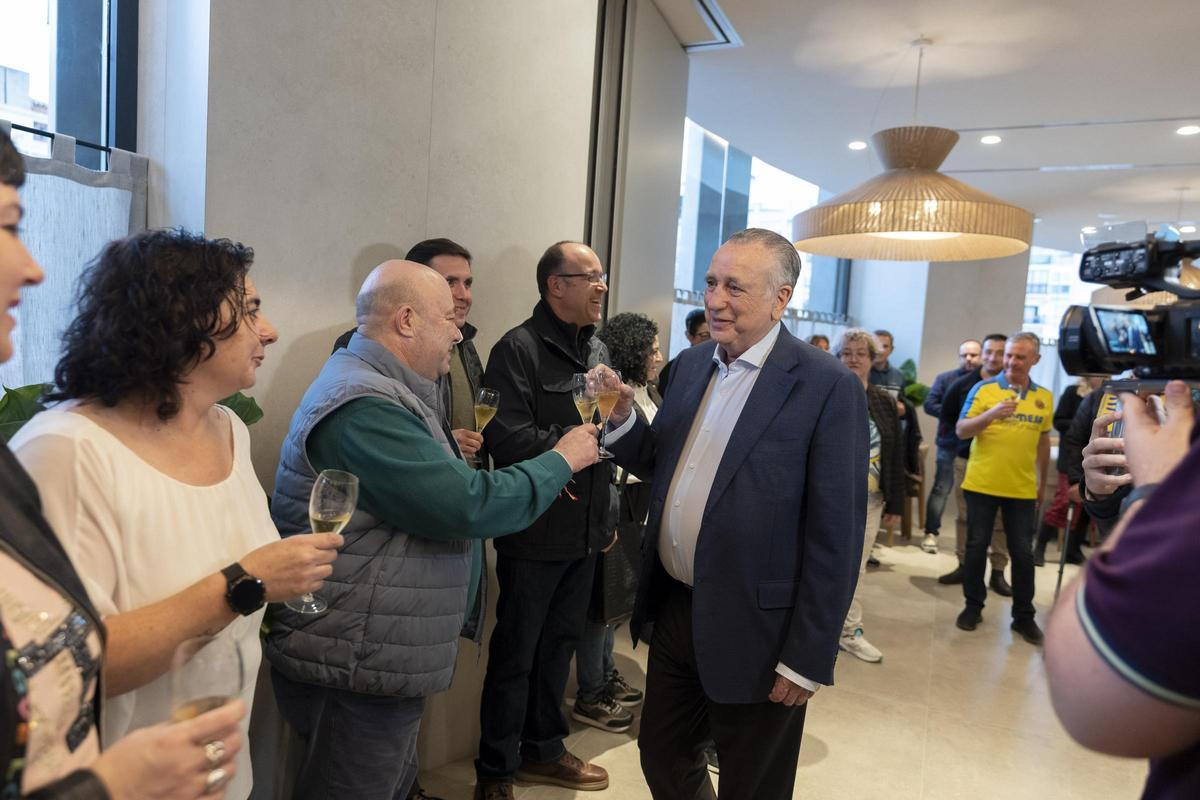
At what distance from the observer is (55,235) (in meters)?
1.78

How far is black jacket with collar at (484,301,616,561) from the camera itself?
2.47 m

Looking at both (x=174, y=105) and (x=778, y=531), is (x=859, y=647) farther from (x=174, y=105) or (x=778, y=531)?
(x=174, y=105)

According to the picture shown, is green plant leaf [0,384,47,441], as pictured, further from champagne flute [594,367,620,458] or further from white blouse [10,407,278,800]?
champagne flute [594,367,620,458]

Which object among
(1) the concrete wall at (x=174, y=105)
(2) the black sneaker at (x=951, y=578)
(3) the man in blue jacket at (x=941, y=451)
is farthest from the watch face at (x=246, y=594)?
(3) the man in blue jacket at (x=941, y=451)

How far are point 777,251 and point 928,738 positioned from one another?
241 cm

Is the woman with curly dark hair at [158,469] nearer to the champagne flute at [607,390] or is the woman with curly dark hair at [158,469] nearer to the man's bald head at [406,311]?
the man's bald head at [406,311]

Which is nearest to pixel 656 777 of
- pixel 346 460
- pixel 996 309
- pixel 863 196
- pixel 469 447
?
pixel 469 447

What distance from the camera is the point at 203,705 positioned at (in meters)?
0.77

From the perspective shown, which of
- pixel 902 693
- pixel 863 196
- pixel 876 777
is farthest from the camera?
pixel 902 693

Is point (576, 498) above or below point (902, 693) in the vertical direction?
above

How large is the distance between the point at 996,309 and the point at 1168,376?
9.28 m

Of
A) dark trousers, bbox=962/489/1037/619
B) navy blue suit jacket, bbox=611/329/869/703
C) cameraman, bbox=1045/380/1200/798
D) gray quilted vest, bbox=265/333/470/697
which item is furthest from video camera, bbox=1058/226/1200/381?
dark trousers, bbox=962/489/1037/619

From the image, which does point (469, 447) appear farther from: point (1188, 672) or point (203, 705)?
point (1188, 672)

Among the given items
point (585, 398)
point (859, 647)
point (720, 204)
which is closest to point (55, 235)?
point (585, 398)
